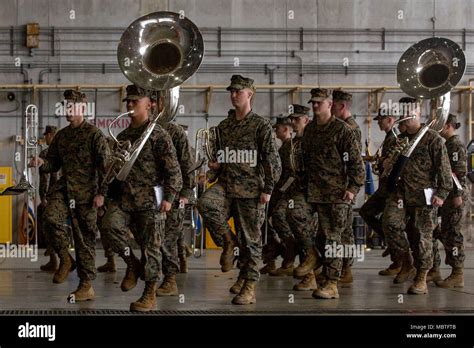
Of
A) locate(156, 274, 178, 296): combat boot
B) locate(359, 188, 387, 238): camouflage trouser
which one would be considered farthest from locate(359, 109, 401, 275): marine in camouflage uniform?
locate(156, 274, 178, 296): combat boot

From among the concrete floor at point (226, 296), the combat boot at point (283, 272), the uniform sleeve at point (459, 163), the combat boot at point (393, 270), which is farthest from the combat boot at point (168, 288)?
the uniform sleeve at point (459, 163)

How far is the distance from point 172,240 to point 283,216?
1926 millimetres

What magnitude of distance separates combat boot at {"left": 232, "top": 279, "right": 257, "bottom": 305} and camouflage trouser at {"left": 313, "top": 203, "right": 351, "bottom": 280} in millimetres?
791

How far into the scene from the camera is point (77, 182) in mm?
8391

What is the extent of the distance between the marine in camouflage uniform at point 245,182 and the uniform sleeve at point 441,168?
1.91 meters

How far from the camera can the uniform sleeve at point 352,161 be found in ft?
27.2

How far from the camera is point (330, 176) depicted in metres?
8.48

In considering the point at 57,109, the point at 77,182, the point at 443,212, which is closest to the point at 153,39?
the point at 77,182

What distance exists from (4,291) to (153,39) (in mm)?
3017

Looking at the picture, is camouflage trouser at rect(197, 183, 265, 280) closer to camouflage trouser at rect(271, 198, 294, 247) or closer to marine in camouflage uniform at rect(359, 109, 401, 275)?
camouflage trouser at rect(271, 198, 294, 247)

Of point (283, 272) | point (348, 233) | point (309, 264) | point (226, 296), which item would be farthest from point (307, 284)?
point (283, 272)

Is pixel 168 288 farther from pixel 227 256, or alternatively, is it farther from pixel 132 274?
pixel 227 256

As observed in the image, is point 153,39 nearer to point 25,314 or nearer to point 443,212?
point 25,314
